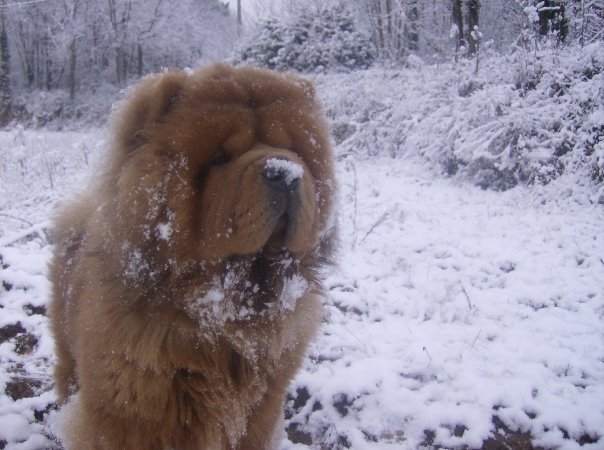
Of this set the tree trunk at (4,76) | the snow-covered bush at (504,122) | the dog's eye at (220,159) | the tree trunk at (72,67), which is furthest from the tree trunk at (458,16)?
the tree trunk at (72,67)

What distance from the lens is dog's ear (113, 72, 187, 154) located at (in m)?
1.68

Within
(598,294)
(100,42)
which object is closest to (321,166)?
(598,294)

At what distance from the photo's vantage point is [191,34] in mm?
28484

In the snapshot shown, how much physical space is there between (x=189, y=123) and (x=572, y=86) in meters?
6.97

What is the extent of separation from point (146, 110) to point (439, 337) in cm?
246

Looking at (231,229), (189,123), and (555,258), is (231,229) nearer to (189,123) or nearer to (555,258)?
(189,123)

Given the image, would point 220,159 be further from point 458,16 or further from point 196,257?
point 458,16

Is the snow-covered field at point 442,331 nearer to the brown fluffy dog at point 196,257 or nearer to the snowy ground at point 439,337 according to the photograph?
the snowy ground at point 439,337

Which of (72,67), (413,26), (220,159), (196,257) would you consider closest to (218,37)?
(72,67)

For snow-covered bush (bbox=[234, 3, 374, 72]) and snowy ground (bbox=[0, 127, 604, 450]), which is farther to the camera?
snow-covered bush (bbox=[234, 3, 374, 72])

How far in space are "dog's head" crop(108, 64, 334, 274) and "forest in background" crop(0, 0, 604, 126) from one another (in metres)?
7.40

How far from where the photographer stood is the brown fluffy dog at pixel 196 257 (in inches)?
62.9

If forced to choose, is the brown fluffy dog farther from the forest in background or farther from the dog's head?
the forest in background

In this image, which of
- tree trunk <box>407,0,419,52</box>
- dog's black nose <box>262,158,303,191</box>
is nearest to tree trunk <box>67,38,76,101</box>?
tree trunk <box>407,0,419,52</box>
